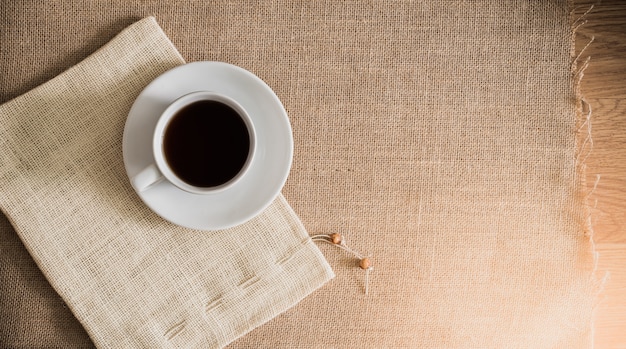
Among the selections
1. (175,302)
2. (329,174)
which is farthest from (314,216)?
(175,302)

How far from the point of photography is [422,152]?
83 centimetres

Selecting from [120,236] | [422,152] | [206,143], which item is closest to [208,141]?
[206,143]

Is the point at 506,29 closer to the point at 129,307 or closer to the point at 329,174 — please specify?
the point at 329,174

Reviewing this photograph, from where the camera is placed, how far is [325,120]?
83 cm

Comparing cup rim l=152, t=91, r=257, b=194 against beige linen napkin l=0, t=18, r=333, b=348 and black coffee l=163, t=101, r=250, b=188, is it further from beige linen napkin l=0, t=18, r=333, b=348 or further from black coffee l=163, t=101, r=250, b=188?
beige linen napkin l=0, t=18, r=333, b=348

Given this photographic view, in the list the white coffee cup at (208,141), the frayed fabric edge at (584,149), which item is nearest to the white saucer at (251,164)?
the white coffee cup at (208,141)

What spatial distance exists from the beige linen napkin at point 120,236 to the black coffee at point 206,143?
0.35 feet

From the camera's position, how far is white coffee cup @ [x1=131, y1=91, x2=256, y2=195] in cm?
71

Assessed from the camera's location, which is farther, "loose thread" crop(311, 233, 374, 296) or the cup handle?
"loose thread" crop(311, 233, 374, 296)

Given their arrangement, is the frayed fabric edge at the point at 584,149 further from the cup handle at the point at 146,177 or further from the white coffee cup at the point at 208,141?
the cup handle at the point at 146,177

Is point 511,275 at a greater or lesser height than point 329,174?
lesser

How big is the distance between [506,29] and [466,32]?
0.21ft

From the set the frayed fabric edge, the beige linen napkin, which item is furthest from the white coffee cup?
the frayed fabric edge

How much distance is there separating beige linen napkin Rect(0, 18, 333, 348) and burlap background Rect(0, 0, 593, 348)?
0.15 feet
